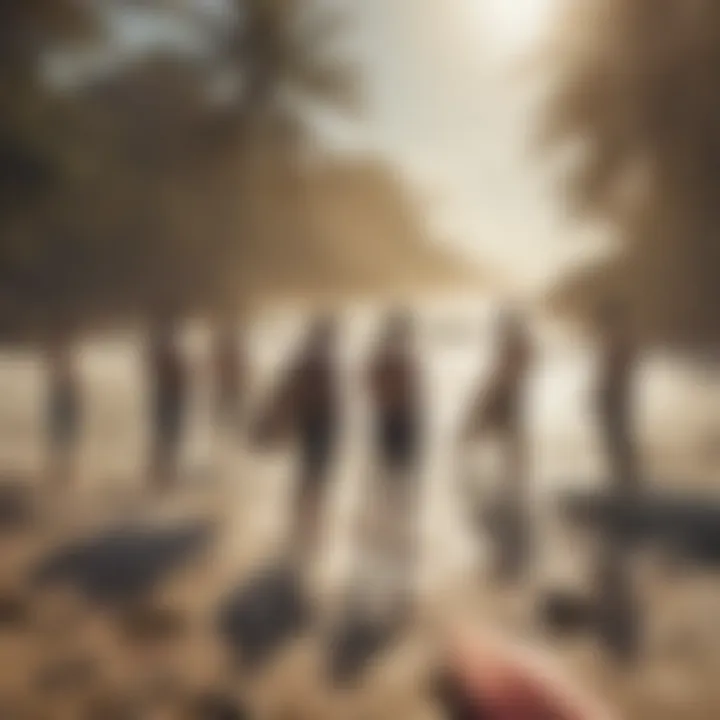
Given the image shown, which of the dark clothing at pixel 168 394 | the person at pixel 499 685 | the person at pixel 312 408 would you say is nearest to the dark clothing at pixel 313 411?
the person at pixel 312 408

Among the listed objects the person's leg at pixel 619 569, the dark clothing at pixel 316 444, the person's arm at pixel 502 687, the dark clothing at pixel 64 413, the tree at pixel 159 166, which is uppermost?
the tree at pixel 159 166

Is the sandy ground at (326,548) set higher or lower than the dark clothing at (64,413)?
lower

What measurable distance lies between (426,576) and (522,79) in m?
0.53

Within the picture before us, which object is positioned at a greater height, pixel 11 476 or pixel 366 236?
pixel 366 236

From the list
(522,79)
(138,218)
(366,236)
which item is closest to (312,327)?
(366,236)

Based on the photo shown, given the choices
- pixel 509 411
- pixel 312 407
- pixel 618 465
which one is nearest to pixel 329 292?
pixel 312 407

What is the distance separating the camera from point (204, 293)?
52.1 inches

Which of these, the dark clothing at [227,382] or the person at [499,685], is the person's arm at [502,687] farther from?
the dark clothing at [227,382]

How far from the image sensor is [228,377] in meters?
1.33

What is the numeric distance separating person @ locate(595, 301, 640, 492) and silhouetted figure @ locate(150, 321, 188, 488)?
1.45ft

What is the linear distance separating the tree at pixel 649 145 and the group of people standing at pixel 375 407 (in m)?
0.05

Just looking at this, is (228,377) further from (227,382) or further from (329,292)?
(329,292)

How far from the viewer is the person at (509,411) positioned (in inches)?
49.2

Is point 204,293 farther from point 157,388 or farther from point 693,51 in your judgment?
point 693,51
